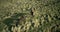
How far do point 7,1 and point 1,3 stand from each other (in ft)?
0.73

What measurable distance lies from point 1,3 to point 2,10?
53 centimetres

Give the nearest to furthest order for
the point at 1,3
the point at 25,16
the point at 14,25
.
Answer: the point at 14,25 < the point at 25,16 < the point at 1,3

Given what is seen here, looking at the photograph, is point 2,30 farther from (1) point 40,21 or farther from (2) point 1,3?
(2) point 1,3

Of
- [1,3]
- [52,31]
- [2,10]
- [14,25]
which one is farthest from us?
[1,3]

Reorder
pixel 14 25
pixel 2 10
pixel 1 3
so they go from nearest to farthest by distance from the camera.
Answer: pixel 14 25 → pixel 2 10 → pixel 1 3

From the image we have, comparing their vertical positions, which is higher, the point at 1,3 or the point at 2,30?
the point at 1,3

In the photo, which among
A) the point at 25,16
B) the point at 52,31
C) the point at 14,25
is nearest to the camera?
Result: the point at 52,31

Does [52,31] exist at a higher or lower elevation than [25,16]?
lower

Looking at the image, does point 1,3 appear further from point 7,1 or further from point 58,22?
point 58,22

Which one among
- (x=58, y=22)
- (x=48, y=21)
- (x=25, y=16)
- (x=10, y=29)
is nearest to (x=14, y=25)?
(x=10, y=29)

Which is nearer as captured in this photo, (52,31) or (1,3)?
(52,31)

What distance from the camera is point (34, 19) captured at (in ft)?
13.1

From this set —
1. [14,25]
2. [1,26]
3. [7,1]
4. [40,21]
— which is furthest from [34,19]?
[7,1]

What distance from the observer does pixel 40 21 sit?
3.91 m
